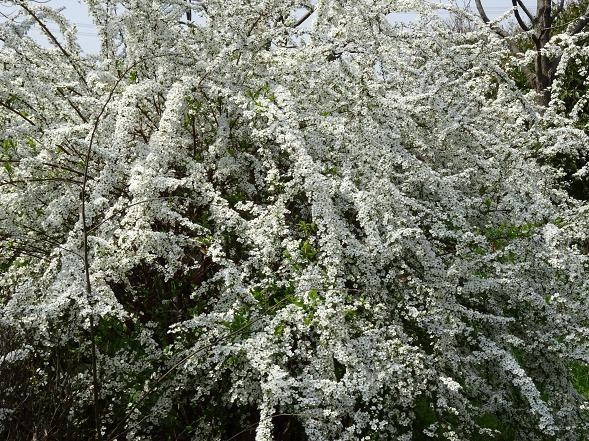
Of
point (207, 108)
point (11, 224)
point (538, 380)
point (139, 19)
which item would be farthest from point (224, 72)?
point (538, 380)

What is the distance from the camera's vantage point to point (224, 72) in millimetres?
4215

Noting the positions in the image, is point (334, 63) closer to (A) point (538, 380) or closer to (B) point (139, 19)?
(B) point (139, 19)

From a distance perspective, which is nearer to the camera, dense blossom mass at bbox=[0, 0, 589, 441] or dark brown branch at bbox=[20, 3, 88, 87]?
dense blossom mass at bbox=[0, 0, 589, 441]

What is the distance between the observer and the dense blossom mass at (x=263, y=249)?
315cm

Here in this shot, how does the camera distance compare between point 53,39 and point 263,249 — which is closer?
point 263,249

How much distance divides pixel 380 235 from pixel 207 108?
142cm

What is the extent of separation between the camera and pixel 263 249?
11.3 feet

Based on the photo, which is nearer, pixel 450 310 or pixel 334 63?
pixel 450 310

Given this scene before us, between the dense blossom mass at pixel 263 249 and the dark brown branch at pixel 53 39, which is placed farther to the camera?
the dark brown branch at pixel 53 39

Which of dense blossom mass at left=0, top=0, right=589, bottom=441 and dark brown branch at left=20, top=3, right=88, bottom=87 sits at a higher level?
dark brown branch at left=20, top=3, right=88, bottom=87

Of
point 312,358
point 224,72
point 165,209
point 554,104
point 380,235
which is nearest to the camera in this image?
point 312,358

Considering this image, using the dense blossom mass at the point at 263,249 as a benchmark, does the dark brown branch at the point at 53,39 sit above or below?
above

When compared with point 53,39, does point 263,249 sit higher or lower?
lower

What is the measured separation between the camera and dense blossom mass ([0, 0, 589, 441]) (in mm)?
3146
